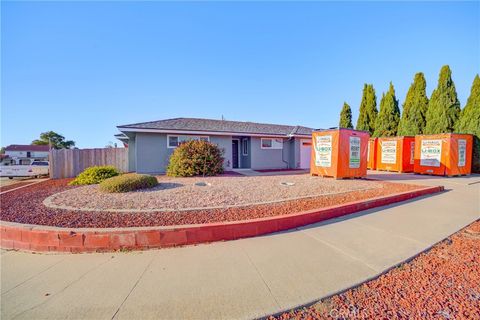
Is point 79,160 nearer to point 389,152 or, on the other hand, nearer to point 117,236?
point 117,236

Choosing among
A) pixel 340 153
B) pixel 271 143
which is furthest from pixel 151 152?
pixel 340 153

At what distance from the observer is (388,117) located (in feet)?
63.0

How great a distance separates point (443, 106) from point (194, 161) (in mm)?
18705

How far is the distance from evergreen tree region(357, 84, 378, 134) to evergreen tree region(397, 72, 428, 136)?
281cm

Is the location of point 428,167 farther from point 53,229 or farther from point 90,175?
point 90,175

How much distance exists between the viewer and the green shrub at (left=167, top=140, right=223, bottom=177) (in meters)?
10.0

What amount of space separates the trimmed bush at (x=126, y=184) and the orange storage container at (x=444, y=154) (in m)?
15.6

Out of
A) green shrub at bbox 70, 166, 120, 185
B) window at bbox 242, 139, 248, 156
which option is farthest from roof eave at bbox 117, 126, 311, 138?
green shrub at bbox 70, 166, 120, 185

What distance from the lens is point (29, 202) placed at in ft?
17.5

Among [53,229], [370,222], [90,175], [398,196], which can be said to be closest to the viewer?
[53,229]

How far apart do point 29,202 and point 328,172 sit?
10940mm

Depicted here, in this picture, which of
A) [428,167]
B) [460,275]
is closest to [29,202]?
[460,275]

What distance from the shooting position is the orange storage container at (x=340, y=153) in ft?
30.6

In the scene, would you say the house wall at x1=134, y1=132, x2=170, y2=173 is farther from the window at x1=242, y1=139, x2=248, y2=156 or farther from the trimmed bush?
the window at x1=242, y1=139, x2=248, y2=156
